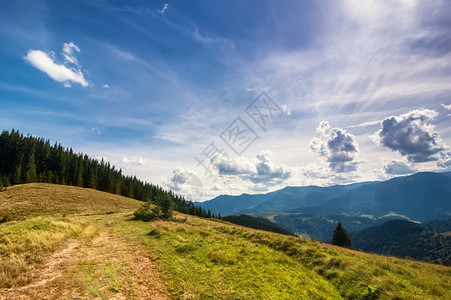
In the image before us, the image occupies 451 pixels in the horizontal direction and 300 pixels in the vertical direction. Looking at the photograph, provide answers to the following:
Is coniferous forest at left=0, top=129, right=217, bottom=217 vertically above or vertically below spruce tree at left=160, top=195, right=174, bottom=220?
above

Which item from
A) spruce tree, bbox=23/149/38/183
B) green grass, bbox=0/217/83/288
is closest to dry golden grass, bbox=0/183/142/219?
spruce tree, bbox=23/149/38/183

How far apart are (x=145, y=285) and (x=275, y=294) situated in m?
5.92

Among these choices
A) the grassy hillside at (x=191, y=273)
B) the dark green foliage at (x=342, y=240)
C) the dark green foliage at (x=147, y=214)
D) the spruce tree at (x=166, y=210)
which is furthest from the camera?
the dark green foliage at (x=342, y=240)

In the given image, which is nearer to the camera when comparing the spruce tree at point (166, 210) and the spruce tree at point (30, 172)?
the spruce tree at point (166, 210)

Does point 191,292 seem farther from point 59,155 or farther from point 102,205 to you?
point 59,155

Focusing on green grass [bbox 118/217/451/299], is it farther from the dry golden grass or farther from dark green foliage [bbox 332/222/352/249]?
dark green foliage [bbox 332/222/352/249]

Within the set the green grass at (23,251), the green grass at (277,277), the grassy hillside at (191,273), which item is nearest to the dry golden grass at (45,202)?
the green grass at (23,251)

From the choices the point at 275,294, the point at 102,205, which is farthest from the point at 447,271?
the point at 102,205

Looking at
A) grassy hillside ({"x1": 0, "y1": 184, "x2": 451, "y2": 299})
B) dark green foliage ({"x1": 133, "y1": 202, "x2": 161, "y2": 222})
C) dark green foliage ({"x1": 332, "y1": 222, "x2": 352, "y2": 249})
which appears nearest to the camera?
grassy hillside ({"x1": 0, "y1": 184, "x2": 451, "y2": 299})

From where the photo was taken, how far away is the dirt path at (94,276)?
27.4 feet

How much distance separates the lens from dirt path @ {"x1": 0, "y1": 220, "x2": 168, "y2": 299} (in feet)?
27.4

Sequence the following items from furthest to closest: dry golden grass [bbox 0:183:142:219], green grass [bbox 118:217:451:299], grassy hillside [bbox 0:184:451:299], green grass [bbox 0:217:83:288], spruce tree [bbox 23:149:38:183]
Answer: spruce tree [bbox 23:149:38:183], dry golden grass [bbox 0:183:142:219], green grass [bbox 0:217:83:288], green grass [bbox 118:217:451:299], grassy hillside [bbox 0:184:451:299]

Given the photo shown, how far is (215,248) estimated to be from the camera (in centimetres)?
1456

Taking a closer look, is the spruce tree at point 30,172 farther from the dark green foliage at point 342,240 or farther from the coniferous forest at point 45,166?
the dark green foliage at point 342,240
